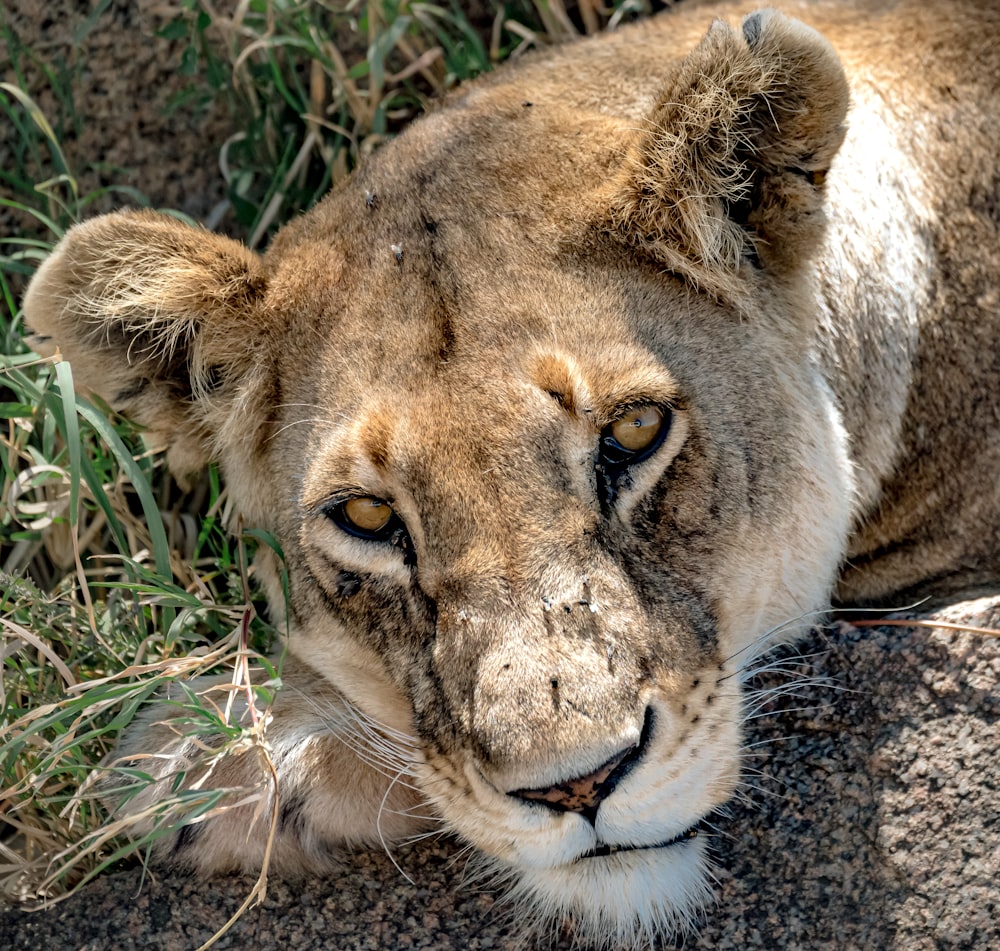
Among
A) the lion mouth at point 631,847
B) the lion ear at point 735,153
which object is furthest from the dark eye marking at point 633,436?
the lion mouth at point 631,847

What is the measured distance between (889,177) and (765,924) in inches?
64.5

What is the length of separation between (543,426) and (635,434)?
18cm

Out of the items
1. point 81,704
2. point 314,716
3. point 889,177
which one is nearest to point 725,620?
point 314,716

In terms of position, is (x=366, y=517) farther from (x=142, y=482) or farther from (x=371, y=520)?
(x=142, y=482)

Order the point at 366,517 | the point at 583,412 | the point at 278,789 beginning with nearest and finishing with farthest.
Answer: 1. the point at 583,412
2. the point at 366,517
3. the point at 278,789

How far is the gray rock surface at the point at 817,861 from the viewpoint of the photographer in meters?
2.37

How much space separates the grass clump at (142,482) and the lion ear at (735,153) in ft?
3.56

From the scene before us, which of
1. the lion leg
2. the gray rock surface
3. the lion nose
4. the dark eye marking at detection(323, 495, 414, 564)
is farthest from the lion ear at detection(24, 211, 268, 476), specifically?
the lion nose

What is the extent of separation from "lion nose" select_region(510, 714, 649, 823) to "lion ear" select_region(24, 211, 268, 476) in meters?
1.11

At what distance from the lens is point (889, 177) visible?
2.94 m

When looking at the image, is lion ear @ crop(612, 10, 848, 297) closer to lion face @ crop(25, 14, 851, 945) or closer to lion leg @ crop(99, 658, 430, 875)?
lion face @ crop(25, 14, 851, 945)

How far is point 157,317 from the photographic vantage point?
2676mm

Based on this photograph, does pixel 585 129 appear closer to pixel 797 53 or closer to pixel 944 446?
pixel 797 53

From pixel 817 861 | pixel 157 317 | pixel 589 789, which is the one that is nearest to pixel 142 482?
pixel 157 317
